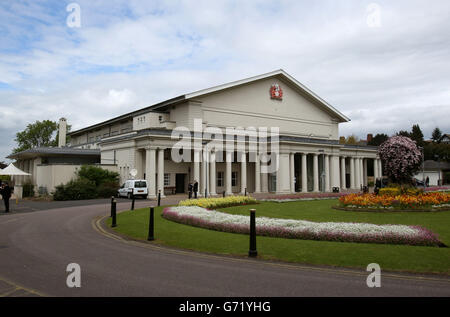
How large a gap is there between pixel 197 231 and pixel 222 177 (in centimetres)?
3073

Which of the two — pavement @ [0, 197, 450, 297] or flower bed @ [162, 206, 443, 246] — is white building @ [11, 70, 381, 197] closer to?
flower bed @ [162, 206, 443, 246]

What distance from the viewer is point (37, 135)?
9706 centimetres

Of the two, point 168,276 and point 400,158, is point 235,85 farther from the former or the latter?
point 168,276

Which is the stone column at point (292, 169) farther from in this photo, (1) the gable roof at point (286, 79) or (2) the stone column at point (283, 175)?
(1) the gable roof at point (286, 79)

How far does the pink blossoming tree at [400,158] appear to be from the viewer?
26.0 m

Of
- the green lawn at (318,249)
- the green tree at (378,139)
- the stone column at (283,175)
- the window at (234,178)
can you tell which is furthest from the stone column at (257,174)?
the green tree at (378,139)

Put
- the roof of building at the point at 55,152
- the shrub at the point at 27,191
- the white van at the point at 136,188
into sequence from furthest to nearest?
the roof of building at the point at 55,152 → the shrub at the point at 27,191 → the white van at the point at 136,188

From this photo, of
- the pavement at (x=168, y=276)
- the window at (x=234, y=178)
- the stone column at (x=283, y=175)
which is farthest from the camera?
the window at (x=234, y=178)

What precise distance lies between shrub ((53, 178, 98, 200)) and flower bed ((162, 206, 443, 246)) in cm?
2189

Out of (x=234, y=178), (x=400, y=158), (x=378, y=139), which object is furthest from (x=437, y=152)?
(x=400, y=158)

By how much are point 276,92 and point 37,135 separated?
3035 inches

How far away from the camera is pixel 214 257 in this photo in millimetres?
9773

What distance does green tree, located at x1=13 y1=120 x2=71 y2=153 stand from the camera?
96.1 m

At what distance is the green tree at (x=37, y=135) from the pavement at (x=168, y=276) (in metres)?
96.5
